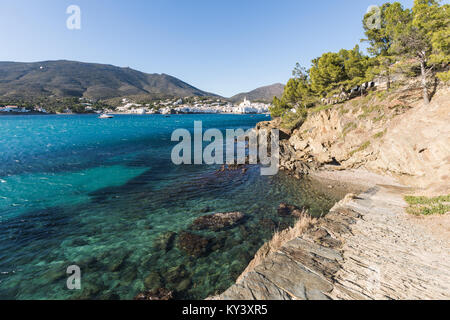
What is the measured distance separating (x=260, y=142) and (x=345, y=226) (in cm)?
3242

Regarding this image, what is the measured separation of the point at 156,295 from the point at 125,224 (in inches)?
252

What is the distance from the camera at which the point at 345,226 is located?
9086 mm

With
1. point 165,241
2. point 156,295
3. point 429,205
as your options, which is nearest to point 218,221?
point 165,241

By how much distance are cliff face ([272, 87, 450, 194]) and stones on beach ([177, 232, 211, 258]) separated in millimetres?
14687

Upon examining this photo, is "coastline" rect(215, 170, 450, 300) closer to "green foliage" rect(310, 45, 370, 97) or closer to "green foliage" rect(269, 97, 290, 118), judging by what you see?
"green foliage" rect(310, 45, 370, 97)

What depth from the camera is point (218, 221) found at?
502 inches

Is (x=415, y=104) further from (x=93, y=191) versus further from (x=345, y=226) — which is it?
(x=93, y=191)

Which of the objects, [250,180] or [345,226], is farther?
[250,180]

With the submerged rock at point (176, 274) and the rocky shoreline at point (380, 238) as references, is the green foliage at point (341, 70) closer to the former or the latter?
the rocky shoreline at point (380, 238)

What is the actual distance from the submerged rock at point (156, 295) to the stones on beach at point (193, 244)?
234cm

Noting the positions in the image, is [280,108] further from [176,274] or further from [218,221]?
[176,274]

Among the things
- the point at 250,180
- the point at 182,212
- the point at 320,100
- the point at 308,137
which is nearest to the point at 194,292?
the point at 182,212

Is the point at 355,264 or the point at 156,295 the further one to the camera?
the point at 156,295

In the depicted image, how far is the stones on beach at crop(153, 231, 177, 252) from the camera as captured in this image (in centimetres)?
1020
